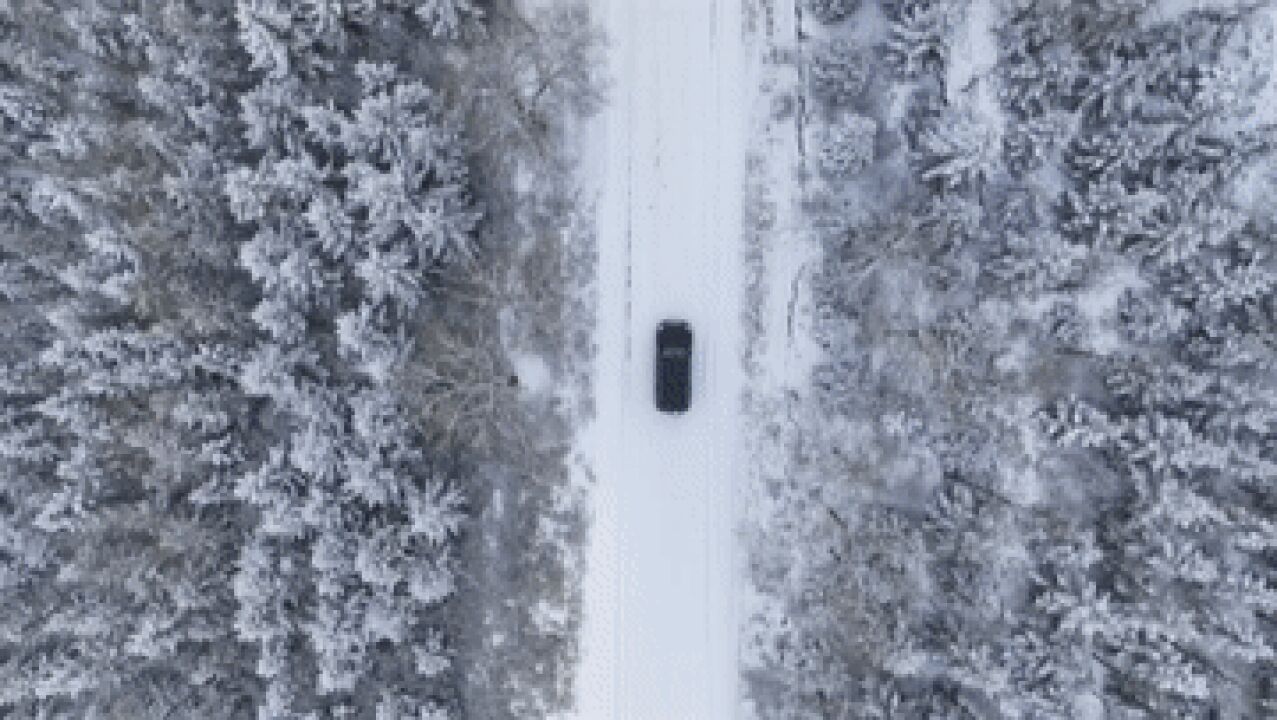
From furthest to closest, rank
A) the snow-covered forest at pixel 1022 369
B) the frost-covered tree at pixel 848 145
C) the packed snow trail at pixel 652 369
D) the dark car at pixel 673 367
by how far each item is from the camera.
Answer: the packed snow trail at pixel 652 369, the dark car at pixel 673 367, the frost-covered tree at pixel 848 145, the snow-covered forest at pixel 1022 369

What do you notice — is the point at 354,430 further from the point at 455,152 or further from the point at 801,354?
the point at 801,354

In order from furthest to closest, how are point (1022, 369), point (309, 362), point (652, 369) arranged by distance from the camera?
point (652, 369) < point (309, 362) < point (1022, 369)

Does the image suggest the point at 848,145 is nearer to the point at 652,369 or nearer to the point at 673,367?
the point at 673,367

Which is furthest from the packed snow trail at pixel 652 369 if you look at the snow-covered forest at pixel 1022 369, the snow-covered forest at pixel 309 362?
the snow-covered forest at pixel 1022 369

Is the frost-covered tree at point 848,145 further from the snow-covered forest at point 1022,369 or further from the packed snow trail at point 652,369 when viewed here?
the packed snow trail at point 652,369

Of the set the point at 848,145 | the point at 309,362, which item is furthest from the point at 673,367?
the point at 309,362

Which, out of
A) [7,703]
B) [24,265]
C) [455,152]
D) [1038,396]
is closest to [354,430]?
[455,152]
